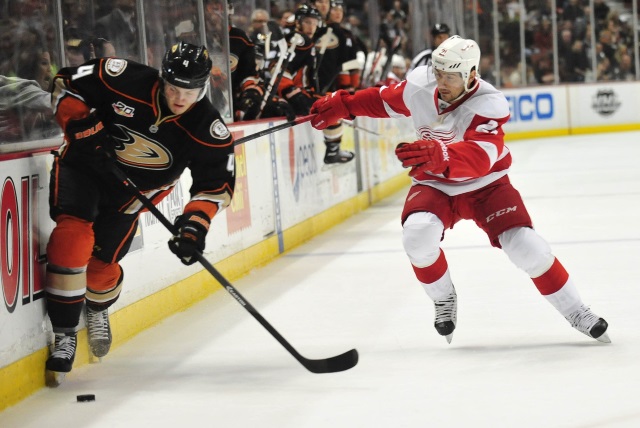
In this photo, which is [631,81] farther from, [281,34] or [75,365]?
[75,365]

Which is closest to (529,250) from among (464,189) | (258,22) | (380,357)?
(464,189)

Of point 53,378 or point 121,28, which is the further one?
point 121,28

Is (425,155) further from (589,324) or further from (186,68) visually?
(589,324)

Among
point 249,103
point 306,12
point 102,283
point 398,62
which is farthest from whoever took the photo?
point 398,62

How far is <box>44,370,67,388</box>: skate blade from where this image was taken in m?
3.99

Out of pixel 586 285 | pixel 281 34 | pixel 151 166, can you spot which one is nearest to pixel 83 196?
pixel 151 166

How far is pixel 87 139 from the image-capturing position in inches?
155

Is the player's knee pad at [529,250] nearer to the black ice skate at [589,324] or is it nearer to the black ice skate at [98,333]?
the black ice skate at [589,324]

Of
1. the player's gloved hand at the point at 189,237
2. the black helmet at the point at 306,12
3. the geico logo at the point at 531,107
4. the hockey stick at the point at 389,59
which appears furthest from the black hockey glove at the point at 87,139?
the geico logo at the point at 531,107

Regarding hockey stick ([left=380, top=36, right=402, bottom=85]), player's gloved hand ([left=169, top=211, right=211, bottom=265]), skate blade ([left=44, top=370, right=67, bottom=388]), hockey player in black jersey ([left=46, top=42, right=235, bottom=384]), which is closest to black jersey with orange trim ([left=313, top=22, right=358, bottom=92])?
hockey stick ([left=380, top=36, right=402, bottom=85])

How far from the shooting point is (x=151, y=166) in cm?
417

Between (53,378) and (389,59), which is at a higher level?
(389,59)

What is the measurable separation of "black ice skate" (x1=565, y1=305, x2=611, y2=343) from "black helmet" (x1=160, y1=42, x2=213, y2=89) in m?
1.61

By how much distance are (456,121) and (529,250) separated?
21.3 inches
